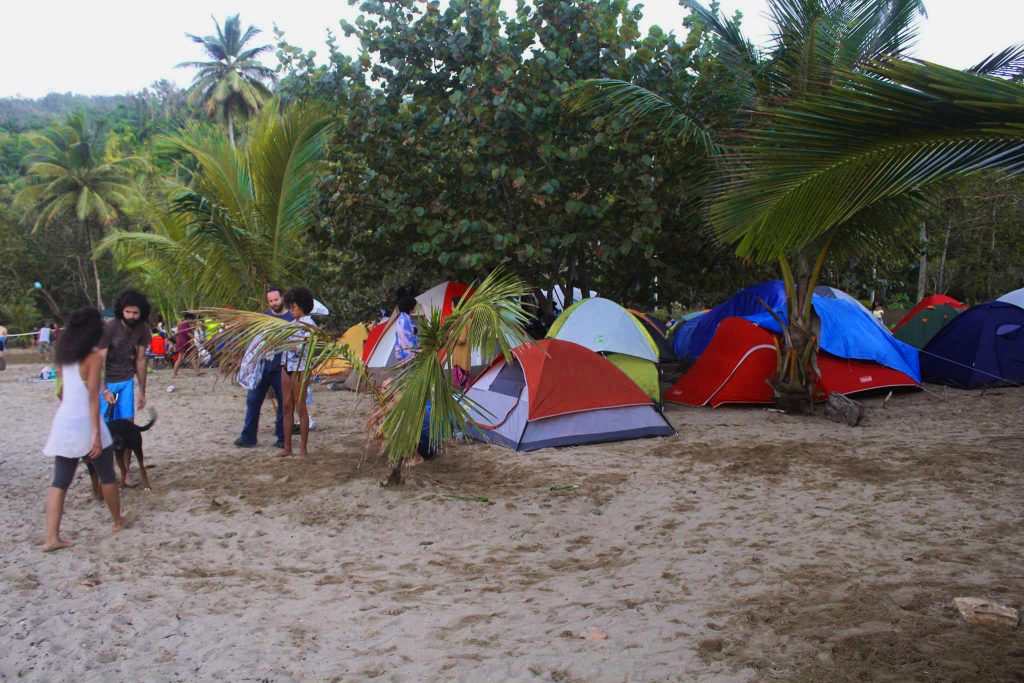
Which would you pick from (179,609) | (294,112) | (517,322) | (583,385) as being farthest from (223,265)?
(179,609)

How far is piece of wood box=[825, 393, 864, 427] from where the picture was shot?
9.23 metres

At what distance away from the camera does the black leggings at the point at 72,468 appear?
15.8ft

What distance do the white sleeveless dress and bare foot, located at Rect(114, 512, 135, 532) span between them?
0.71 metres

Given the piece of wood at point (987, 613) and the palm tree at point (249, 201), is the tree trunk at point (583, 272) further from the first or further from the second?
the piece of wood at point (987, 613)

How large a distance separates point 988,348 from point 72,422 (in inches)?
471

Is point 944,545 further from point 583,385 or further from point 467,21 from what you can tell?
point 467,21

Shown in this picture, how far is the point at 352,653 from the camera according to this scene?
3621 millimetres

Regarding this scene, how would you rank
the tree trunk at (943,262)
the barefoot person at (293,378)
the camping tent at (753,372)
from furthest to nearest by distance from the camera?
the tree trunk at (943,262)
the camping tent at (753,372)
the barefoot person at (293,378)

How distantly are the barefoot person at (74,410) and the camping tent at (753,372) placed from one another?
26.1 feet

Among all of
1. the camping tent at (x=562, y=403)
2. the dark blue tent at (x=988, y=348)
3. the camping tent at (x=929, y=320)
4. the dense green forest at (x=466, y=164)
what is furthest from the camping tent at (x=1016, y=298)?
the camping tent at (x=562, y=403)

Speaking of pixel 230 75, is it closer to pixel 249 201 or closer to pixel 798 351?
pixel 249 201

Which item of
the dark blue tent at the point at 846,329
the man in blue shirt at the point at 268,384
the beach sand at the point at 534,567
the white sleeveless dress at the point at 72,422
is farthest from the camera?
the dark blue tent at the point at 846,329

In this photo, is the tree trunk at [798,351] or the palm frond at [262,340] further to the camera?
the tree trunk at [798,351]

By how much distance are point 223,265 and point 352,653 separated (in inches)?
321
